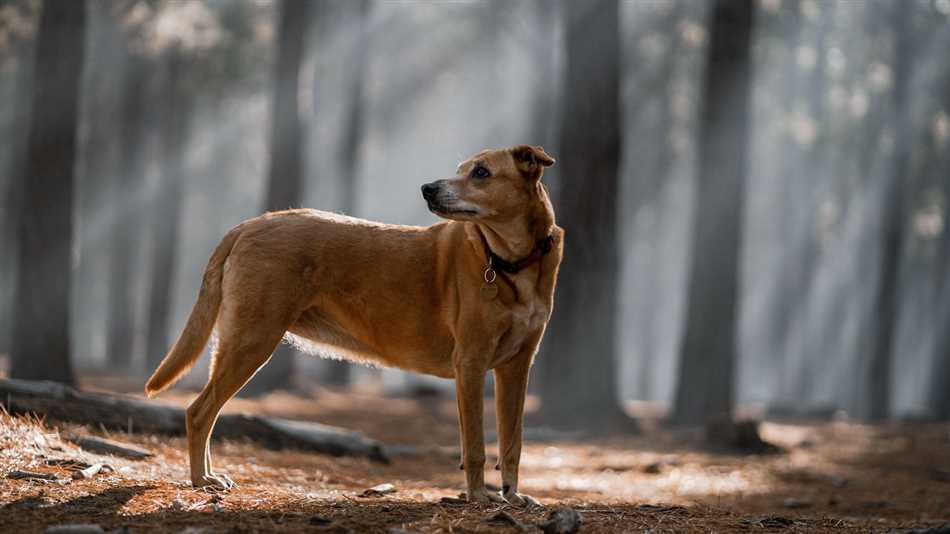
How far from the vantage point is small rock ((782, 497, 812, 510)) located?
7.41 m

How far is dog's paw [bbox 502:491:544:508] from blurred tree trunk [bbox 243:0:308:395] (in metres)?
10.9

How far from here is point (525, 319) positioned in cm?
563

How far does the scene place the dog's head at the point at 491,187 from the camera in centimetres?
545

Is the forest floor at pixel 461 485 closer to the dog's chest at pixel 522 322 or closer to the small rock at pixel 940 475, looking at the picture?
the small rock at pixel 940 475

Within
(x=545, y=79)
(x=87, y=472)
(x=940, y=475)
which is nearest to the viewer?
(x=87, y=472)

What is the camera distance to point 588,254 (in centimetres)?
1288

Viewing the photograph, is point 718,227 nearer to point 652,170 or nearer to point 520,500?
point 520,500

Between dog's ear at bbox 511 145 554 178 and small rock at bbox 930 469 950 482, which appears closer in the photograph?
dog's ear at bbox 511 145 554 178

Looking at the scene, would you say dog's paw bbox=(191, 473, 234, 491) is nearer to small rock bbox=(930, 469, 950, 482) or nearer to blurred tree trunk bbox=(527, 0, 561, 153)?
small rock bbox=(930, 469, 950, 482)

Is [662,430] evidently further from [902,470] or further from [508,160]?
[508,160]

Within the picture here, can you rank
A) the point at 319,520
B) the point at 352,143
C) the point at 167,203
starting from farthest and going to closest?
the point at 167,203 < the point at 352,143 < the point at 319,520

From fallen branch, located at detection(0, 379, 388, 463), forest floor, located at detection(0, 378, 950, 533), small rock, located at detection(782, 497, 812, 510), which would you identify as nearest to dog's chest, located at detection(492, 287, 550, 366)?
forest floor, located at detection(0, 378, 950, 533)

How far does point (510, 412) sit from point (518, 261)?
3.79 ft

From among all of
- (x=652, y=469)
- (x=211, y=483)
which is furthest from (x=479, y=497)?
(x=652, y=469)
